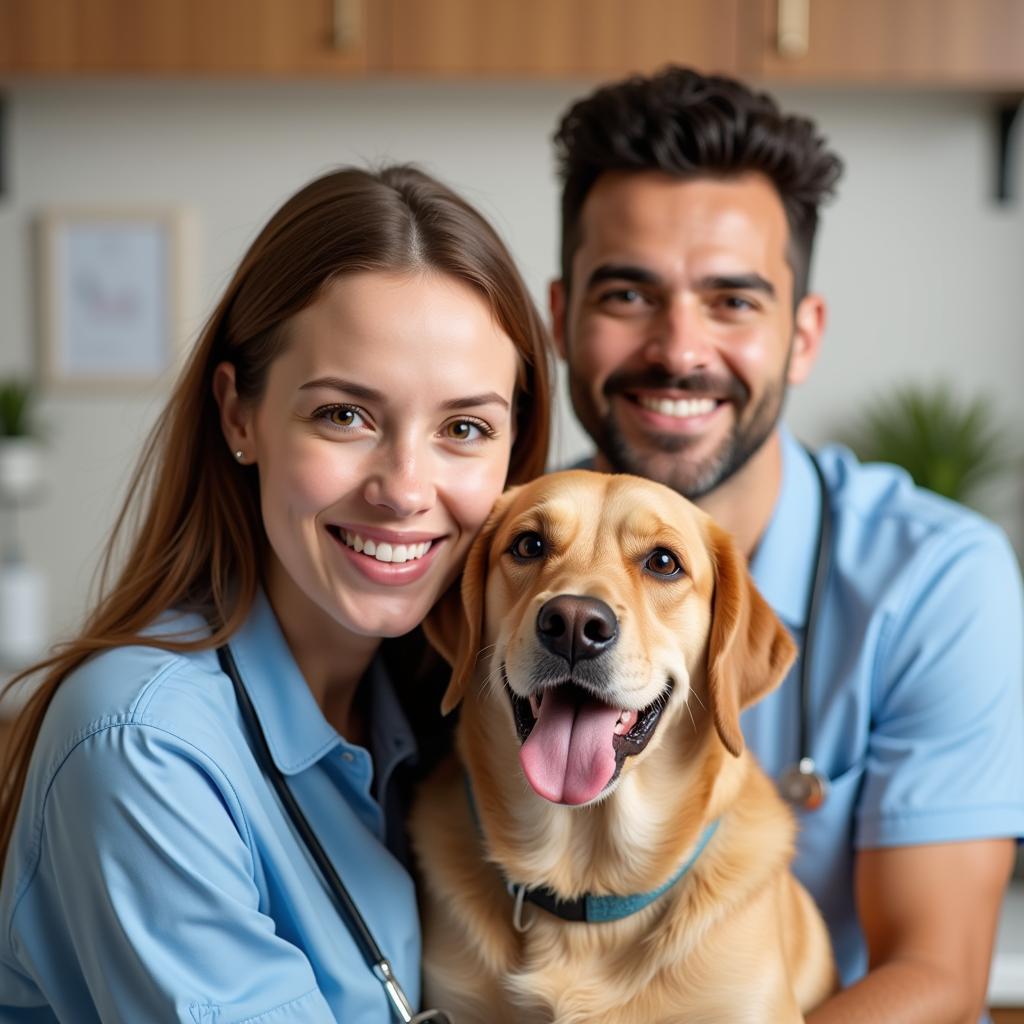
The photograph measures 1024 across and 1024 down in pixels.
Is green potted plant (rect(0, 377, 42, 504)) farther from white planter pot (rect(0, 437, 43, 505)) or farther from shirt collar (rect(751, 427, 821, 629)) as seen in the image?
shirt collar (rect(751, 427, 821, 629))

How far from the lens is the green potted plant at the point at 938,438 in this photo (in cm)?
397

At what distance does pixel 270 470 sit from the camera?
5.13 ft

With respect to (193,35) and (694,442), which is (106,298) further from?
(694,442)

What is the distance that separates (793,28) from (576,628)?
287 centimetres

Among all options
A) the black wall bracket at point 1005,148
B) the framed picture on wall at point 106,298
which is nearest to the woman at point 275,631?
the framed picture on wall at point 106,298

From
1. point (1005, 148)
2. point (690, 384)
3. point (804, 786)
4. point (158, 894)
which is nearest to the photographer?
point (158, 894)

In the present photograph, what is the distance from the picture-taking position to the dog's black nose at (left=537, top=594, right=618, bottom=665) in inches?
57.2

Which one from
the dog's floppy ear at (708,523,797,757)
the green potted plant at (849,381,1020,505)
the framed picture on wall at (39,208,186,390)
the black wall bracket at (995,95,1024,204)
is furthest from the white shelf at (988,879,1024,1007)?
the framed picture on wall at (39,208,186,390)

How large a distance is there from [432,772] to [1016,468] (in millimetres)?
3085

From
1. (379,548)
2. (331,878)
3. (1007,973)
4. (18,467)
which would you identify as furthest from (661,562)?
(18,467)

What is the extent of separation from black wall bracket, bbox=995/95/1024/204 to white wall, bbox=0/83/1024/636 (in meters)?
0.04

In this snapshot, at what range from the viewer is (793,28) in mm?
3650

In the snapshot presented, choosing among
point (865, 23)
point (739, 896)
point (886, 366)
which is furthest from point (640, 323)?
point (886, 366)

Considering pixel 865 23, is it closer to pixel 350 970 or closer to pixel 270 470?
pixel 270 470
